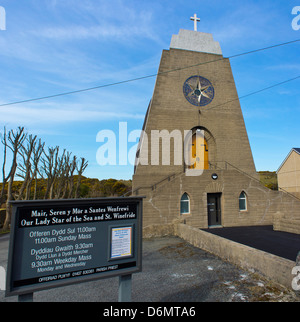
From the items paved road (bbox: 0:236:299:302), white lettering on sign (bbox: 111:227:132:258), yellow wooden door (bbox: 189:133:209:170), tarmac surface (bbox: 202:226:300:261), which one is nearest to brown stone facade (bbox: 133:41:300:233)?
yellow wooden door (bbox: 189:133:209:170)

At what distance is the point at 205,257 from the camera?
8.61m

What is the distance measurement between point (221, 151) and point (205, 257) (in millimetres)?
13225

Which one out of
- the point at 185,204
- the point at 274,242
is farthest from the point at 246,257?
the point at 185,204

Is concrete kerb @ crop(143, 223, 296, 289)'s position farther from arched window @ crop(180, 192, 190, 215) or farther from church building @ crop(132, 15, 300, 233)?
church building @ crop(132, 15, 300, 233)

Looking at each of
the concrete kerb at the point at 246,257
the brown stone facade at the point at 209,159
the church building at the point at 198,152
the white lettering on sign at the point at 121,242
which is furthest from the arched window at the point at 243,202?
the white lettering on sign at the point at 121,242

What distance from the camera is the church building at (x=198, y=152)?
16.3 meters

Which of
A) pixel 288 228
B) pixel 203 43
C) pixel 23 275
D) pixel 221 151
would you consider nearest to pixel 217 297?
pixel 23 275

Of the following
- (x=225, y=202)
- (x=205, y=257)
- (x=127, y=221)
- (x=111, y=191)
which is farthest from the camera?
(x=111, y=191)

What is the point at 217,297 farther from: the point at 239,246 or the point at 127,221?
the point at 127,221

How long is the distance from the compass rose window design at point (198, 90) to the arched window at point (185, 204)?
8.93 metres

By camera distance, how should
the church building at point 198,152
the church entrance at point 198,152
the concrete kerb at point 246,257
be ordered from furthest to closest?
the church entrance at point 198,152 < the church building at point 198,152 < the concrete kerb at point 246,257

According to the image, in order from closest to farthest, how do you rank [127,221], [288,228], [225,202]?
[127,221]
[288,228]
[225,202]

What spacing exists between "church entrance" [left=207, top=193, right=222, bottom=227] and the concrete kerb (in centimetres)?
579

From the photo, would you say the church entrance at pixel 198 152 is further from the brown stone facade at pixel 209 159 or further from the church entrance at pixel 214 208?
the church entrance at pixel 214 208
